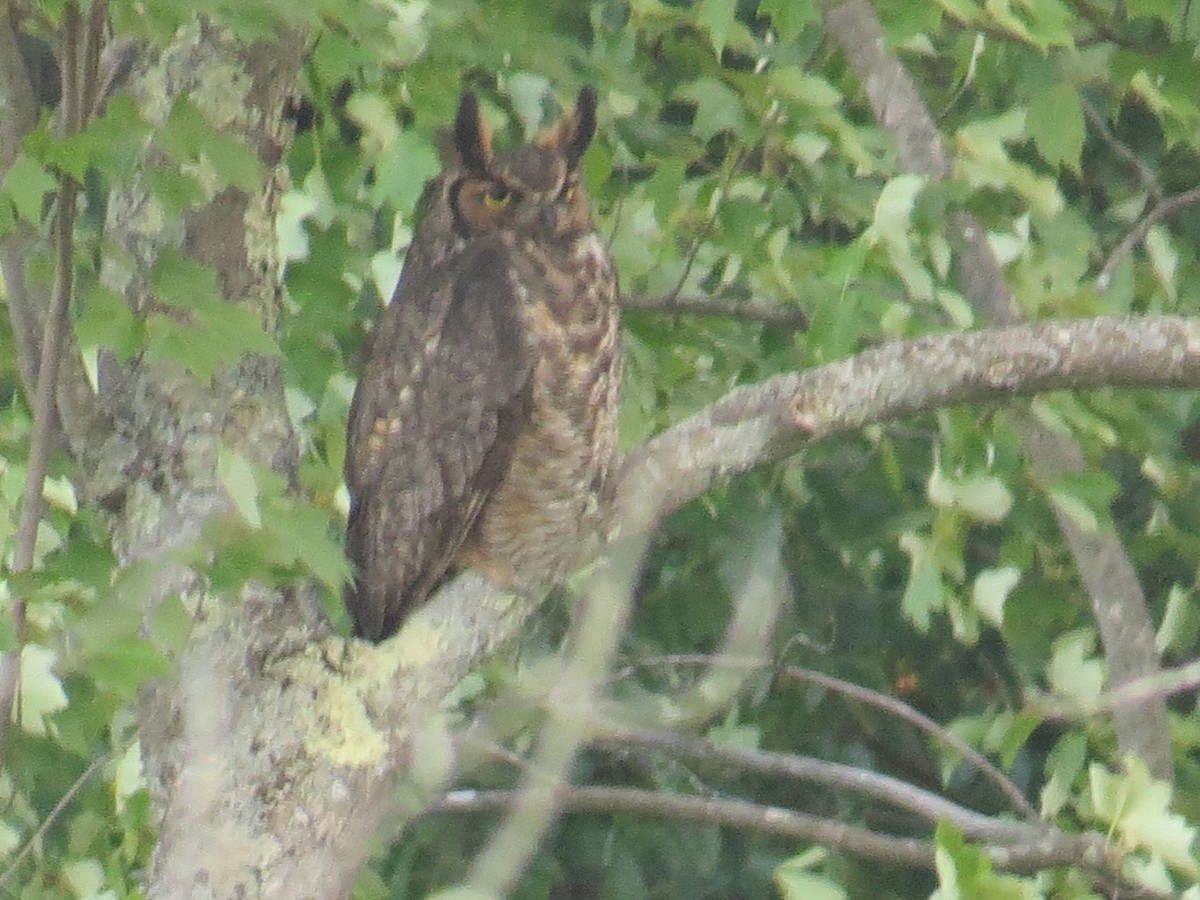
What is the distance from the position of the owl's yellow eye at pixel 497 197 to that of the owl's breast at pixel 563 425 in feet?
0.28

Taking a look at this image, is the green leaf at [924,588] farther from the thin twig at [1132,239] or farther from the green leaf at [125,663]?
the green leaf at [125,663]

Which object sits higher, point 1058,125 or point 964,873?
point 1058,125

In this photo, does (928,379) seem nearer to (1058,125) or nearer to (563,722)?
(1058,125)

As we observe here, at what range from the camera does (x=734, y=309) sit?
265 centimetres

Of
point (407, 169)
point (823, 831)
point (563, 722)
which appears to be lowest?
point (823, 831)

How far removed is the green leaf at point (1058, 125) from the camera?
7.10 feet

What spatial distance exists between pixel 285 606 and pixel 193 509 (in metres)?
0.14

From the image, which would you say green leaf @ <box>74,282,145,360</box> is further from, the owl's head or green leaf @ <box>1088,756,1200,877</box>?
the owl's head

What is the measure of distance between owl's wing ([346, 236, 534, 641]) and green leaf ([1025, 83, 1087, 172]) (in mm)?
825

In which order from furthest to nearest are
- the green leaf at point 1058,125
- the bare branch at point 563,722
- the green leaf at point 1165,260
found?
the green leaf at point 1165,260 < the green leaf at point 1058,125 < the bare branch at point 563,722

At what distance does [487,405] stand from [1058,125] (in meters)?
0.90

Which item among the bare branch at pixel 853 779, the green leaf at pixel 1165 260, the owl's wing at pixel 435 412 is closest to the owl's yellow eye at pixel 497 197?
the owl's wing at pixel 435 412

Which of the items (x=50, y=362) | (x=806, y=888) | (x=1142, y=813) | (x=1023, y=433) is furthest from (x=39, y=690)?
(x=1023, y=433)

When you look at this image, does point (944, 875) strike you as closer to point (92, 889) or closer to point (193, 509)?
point (193, 509)
